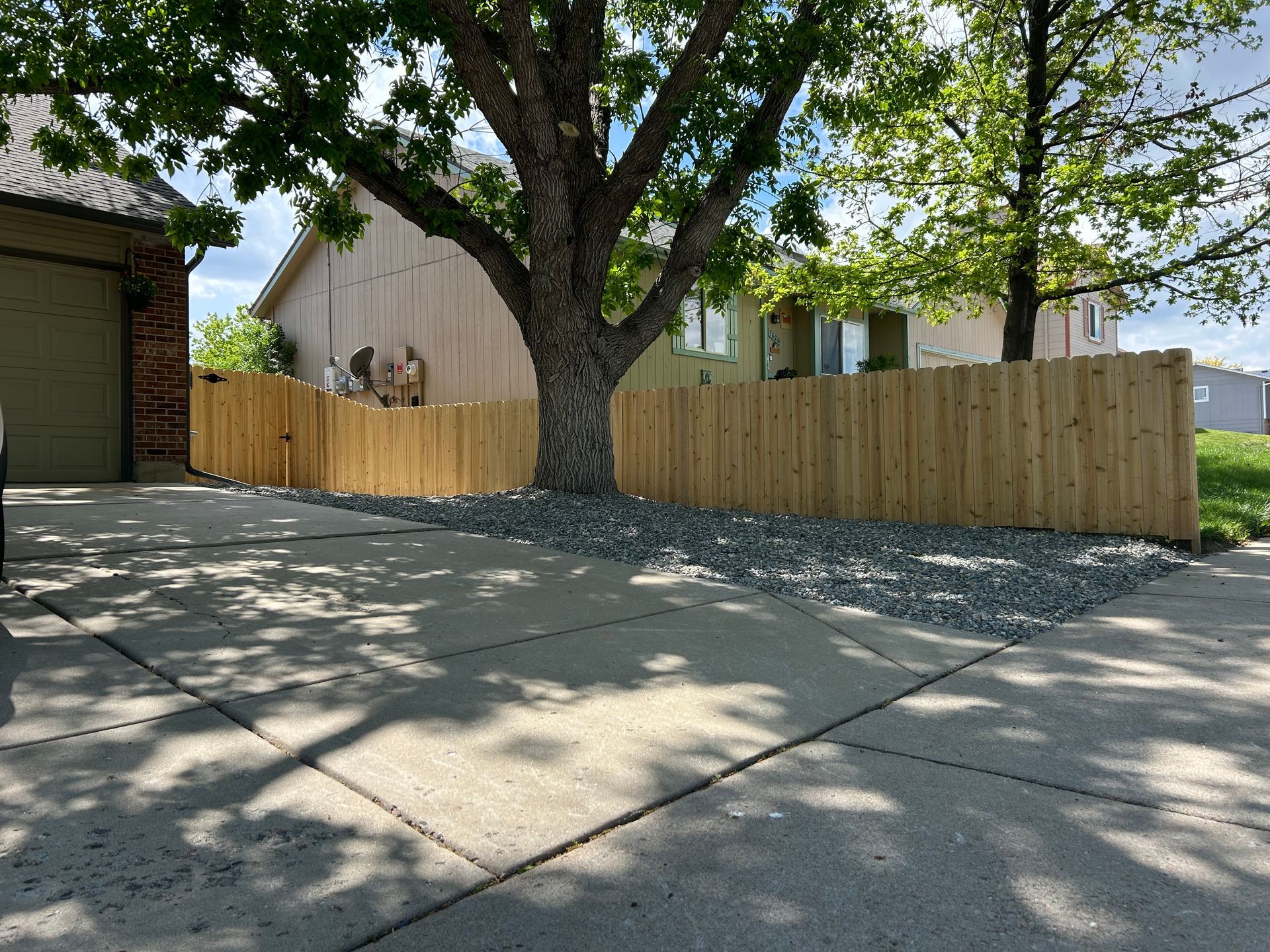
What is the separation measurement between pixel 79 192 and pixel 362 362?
24.8 ft

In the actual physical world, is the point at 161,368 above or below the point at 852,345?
below

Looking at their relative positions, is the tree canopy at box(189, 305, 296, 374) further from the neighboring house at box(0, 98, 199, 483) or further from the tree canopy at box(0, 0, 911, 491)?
the tree canopy at box(0, 0, 911, 491)

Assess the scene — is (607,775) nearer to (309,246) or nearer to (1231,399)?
(309,246)

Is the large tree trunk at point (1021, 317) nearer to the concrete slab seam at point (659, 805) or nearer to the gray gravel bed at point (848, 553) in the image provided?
the gray gravel bed at point (848, 553)

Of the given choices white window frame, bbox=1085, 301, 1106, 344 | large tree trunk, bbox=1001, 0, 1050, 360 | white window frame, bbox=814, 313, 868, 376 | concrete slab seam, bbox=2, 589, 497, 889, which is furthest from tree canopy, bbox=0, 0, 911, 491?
white window frame, bbox=1085, 301, 1106, 344

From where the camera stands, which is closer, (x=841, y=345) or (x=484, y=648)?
(x=484, y=648)

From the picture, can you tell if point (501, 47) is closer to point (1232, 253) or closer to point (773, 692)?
point (773, 692)

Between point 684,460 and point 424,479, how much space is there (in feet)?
18.6

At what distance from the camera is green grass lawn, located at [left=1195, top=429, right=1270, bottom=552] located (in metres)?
7.47

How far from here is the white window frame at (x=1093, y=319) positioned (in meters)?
25.8

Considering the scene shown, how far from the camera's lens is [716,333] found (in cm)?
1705

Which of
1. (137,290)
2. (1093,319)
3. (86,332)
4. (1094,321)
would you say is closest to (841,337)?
(1093,319)

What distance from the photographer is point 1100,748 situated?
8.86 ft

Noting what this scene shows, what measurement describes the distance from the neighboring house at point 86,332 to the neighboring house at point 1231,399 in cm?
3861
